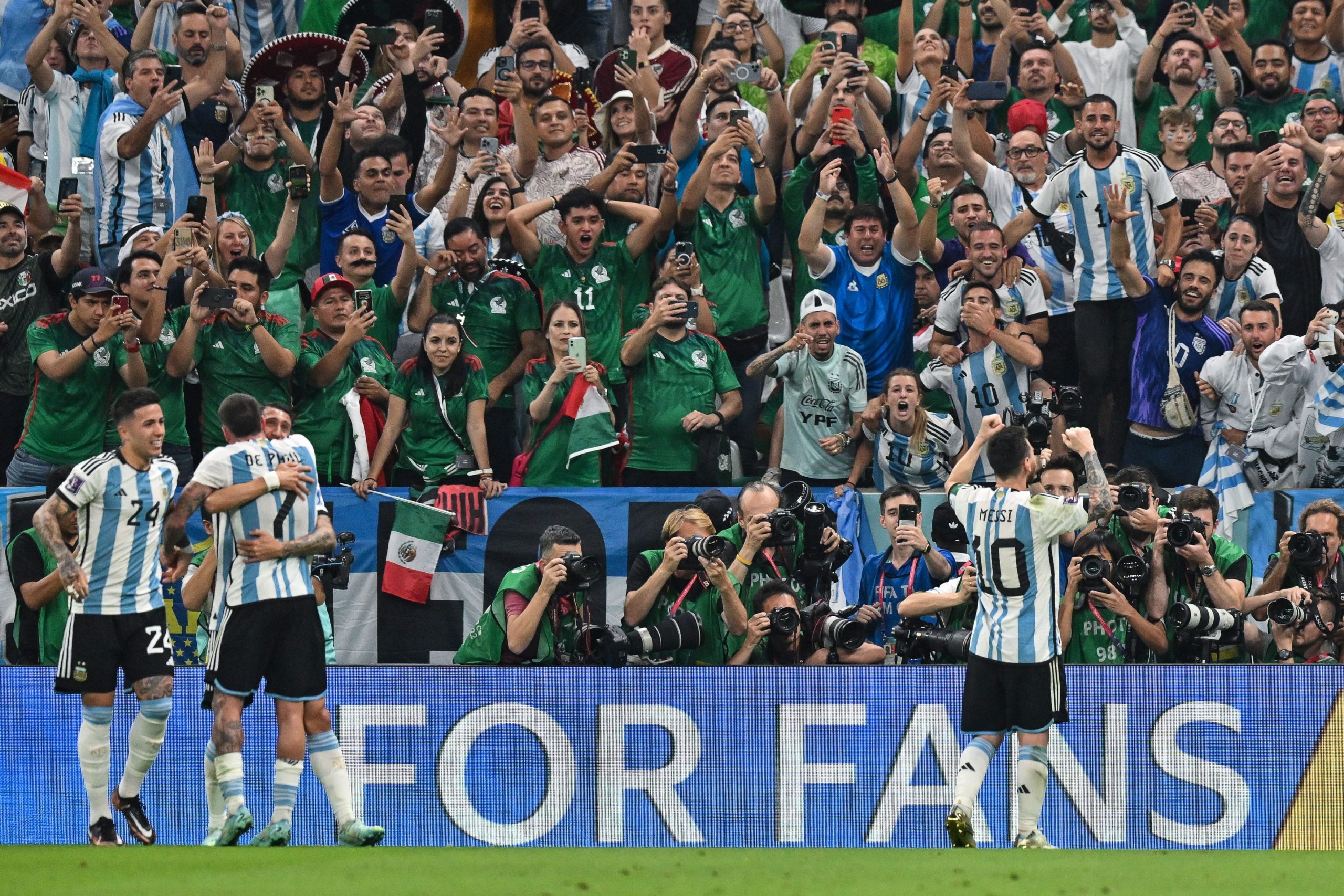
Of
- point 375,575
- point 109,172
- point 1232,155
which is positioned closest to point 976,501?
point 375,575

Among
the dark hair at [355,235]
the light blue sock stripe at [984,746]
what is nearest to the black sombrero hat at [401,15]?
the dark hair at [355,235]

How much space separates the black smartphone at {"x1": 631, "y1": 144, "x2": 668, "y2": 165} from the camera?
38.8ft

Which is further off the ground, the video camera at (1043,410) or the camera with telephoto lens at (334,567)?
the video camera at (1043,410)

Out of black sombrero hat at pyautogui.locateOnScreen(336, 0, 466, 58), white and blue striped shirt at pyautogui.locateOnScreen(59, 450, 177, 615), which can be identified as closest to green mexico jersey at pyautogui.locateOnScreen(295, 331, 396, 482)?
white and blue striped shirt at pyautogui.locateOnScreen(59, 450, 177, 615)

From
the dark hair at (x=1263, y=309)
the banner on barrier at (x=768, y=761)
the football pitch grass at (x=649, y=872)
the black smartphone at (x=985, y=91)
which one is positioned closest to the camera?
the football pitch grass at (x=649, y=872)

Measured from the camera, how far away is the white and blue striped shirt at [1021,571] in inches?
318

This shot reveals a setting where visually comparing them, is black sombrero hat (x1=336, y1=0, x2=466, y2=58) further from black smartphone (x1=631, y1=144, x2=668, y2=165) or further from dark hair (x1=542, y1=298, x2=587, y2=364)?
dark hair (x1=542, y1=298, x2=587, y2=364)

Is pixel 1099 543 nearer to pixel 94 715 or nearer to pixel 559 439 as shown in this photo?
pixel 559 439

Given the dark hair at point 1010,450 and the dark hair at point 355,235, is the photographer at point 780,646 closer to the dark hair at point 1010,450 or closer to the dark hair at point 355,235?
the dark hair at point 1010,450

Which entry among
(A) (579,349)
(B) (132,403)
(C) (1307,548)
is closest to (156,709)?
(B) (132,403)

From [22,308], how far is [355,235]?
2.39 meters

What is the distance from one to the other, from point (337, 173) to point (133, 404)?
160 inches

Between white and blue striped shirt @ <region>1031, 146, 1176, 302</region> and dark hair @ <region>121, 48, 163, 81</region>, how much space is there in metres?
6.41

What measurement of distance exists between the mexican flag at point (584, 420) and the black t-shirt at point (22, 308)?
3.78 meters
